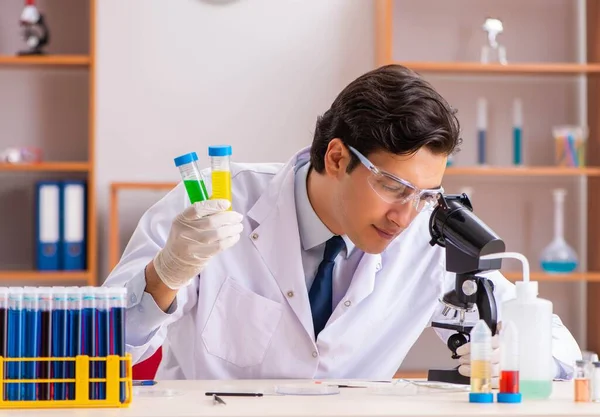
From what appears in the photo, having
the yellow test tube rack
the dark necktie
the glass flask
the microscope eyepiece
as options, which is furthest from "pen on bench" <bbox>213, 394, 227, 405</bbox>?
the glass flask

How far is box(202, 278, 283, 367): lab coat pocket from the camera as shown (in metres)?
1.89

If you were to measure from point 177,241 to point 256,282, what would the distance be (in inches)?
17.4

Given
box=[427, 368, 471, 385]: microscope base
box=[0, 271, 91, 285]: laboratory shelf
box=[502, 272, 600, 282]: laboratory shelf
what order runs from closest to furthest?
box=[427, 368, 471, 385]: microscope base < box=[0, 271, 91, 285]: laboratory shelf < box=[502, 272, 600, 282]: laboratory shelf

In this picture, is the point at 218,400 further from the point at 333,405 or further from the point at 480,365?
the point at 480,365

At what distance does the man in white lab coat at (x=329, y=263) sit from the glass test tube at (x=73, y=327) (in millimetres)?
357

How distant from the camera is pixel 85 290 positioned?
129 cm

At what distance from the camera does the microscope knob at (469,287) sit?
1511 millimetres

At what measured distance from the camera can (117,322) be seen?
1.28m

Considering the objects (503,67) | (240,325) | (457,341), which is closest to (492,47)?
(503,67)

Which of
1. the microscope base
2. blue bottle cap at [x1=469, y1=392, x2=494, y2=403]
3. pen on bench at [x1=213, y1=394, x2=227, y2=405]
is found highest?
blue bottle cap at [x1=469, y1=392, x2=494, y2=403]

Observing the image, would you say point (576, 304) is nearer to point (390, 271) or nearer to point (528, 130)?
point (528, 130)

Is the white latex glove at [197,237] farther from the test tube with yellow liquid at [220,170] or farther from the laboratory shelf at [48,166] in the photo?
the laboratory shelf at [48,166]

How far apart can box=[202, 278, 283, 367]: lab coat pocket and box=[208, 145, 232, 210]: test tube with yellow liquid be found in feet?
1.66

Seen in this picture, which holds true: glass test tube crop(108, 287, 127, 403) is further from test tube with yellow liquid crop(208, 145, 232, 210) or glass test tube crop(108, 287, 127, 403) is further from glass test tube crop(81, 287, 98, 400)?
test tube with yellow liquid crop(208, 145, 232, 210)
